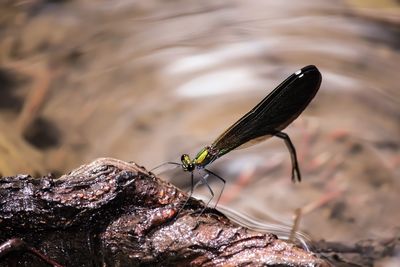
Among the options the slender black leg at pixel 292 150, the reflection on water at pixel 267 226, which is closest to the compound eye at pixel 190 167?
the slender black leg at pixel 292 150

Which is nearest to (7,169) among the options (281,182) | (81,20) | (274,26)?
(281,182)

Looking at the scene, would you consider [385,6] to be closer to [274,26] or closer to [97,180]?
[274,26]

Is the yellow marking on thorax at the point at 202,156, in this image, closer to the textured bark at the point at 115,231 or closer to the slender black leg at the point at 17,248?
the textured bark at the point at 115,231

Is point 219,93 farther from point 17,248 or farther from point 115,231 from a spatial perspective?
point 17,248

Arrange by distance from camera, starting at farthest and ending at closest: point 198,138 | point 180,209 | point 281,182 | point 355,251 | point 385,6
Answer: point 385,6
point 198,138
point 281,182
point 355,251
point 180,209

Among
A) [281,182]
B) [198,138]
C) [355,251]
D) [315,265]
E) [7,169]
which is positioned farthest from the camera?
[198,138]

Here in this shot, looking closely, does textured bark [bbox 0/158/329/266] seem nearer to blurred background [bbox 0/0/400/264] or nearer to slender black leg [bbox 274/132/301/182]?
slender black leg [bbox 274/132/301/182]

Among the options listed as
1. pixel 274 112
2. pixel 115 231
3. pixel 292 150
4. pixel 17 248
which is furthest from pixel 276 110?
pixel 17 248
